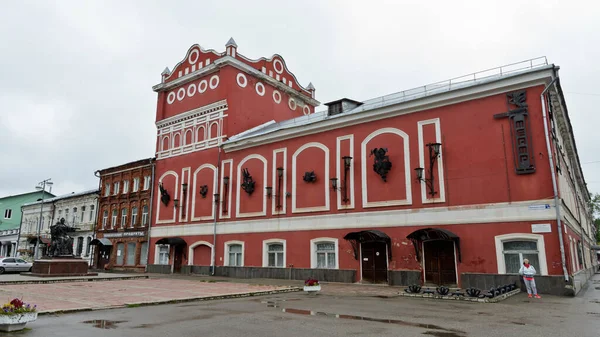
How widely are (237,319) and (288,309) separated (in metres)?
2.18

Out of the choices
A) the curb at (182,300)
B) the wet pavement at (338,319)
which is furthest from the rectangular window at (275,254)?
the wet pavement at (338,319)

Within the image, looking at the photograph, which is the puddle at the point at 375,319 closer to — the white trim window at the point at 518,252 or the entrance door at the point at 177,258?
the white trim window at the point at 518,252

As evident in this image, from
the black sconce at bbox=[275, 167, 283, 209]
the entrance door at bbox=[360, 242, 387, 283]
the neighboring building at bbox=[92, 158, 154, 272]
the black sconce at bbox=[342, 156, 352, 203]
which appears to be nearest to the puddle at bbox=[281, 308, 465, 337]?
the entrance door at bbox=[360, 242, 387, 283]

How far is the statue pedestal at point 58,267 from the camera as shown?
24359 mm

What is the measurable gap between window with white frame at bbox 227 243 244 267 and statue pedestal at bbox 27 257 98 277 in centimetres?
872

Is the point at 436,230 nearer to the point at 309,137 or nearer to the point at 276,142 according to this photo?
the point at 309,137

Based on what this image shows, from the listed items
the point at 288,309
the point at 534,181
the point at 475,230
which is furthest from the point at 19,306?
the point at 534,181

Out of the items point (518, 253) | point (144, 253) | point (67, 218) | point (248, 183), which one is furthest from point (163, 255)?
point (518, 253)

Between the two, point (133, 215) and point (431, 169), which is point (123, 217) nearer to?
point (133, 215)

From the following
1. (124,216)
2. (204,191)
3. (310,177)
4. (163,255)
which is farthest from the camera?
(124,216)

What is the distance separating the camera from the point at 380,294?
15.9 meters

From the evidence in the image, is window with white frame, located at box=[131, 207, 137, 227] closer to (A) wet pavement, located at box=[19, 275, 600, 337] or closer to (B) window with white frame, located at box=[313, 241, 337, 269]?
(B) window with white frame, located at box=[313, 241, 337, 269]

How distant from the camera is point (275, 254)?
24797mm

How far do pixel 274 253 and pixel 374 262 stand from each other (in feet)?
22.2
